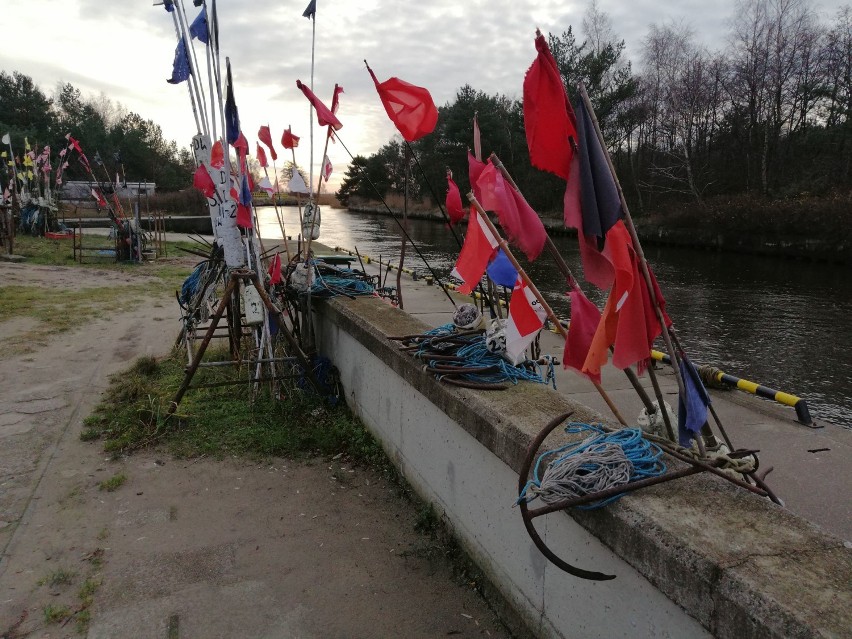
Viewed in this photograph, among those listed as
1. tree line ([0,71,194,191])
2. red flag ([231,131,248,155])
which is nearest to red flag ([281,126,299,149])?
red flag ([231,131,248,155])

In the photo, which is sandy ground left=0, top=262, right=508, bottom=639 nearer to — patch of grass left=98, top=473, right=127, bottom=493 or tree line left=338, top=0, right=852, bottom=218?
patch of grass left=98, top=473, right=127, bottom=493

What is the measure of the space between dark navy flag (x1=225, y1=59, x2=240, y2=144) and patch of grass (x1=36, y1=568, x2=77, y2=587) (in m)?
3.69

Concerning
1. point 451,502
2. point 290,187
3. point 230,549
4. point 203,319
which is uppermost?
point 290,187

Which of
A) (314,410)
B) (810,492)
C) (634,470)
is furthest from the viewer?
(314,410)

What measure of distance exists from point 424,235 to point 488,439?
4082cm

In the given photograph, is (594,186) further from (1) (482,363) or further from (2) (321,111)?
(2) (321,111)

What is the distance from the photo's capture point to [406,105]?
12.5ft

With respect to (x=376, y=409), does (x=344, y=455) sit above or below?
below

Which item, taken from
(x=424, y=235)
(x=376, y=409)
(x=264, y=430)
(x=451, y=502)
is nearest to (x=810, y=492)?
(x=451, y=502)

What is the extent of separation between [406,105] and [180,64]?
3151mm

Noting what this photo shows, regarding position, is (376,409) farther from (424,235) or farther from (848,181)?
(424,235)

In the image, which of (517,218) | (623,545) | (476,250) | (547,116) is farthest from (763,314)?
(623,545)

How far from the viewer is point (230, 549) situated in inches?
144

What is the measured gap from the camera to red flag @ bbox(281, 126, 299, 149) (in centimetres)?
784
